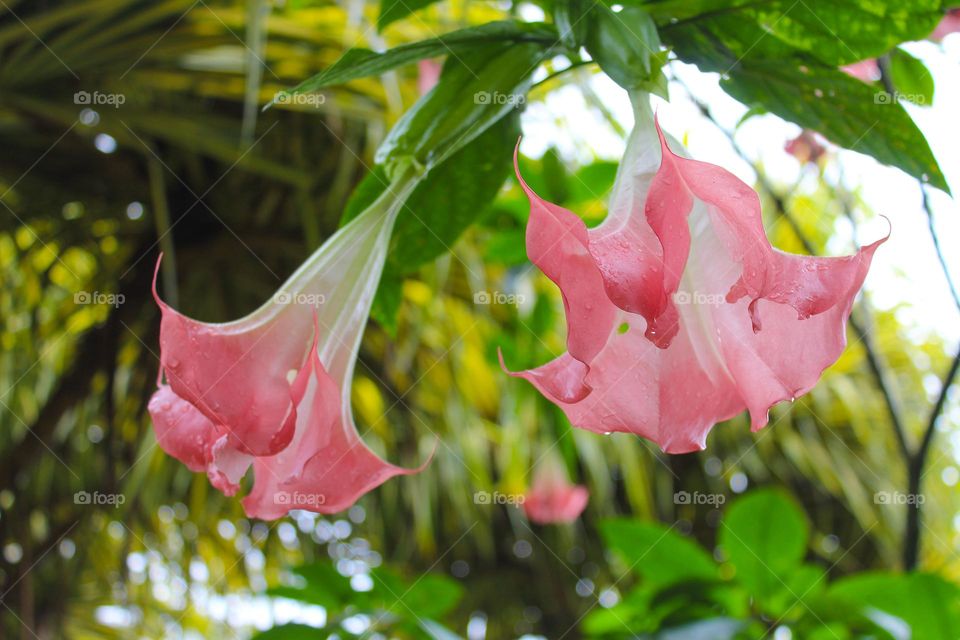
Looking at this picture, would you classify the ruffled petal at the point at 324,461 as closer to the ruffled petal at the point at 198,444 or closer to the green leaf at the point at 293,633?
the ruffled petal at the point at 198,444

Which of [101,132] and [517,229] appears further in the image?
[101,132]

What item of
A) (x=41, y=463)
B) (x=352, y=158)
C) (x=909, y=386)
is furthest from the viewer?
(x=909, y=386)

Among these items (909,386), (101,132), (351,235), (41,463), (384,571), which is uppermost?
(101,132)

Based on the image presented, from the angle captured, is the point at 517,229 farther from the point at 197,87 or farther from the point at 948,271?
the point at 197,87

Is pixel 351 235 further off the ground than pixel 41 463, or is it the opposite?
pixel 351 235

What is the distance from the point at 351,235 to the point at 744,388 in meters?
0.15

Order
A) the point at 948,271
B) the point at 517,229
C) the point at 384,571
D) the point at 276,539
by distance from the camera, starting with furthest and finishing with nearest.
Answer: the point at 276,539 < the point at 517,229 < the point at 384,571 < the point at 948,271

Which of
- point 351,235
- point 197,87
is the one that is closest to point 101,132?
point 197,87

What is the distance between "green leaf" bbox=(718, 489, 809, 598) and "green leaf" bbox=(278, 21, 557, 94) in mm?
391

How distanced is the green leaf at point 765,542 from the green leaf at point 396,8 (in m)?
0.40

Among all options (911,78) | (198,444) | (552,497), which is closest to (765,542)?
(911,78)

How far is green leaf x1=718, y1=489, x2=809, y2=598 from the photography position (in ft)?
1.82

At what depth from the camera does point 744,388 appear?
0.26 m

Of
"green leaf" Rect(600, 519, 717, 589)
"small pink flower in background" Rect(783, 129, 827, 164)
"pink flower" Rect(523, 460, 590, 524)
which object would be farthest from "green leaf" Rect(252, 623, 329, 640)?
"pink flower" Rect(523, 460, 590, 524)
